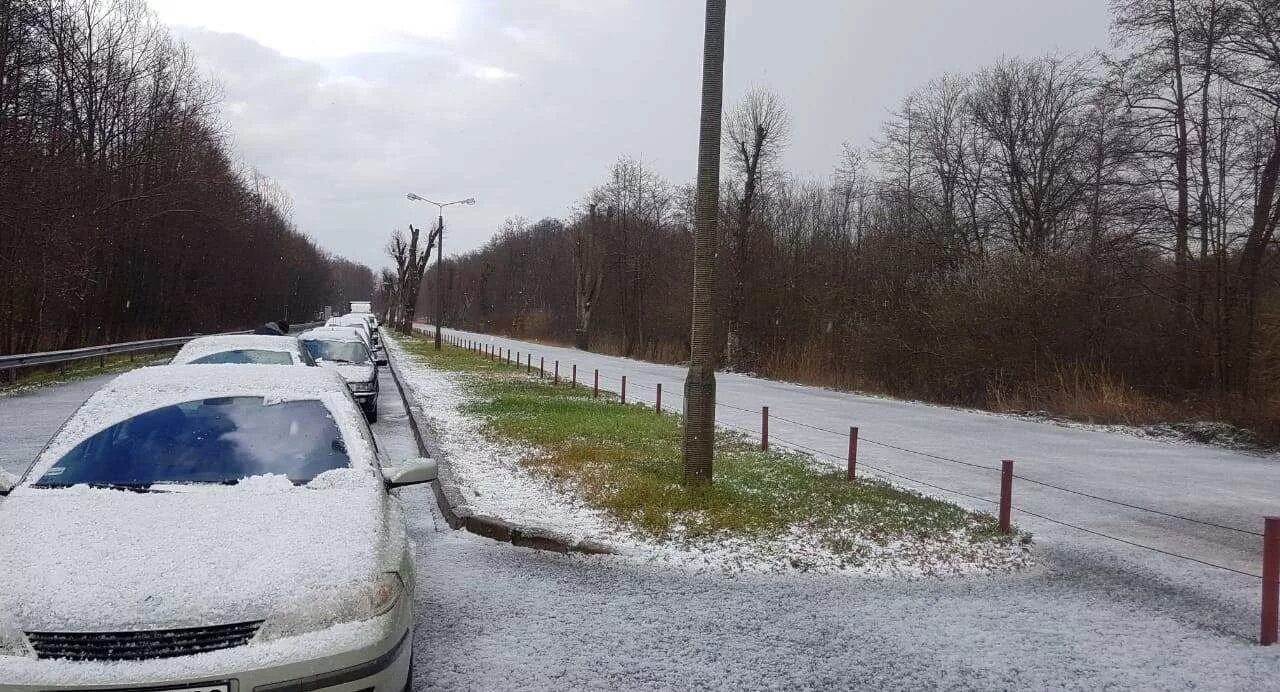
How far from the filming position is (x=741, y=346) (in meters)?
36.2

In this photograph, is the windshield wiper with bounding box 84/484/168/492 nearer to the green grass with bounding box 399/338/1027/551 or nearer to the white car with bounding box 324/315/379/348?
the green grass with bounding box 399/338/1027/551

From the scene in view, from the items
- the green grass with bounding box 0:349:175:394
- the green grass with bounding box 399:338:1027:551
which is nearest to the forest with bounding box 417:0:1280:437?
the green grass with bounding box 399:338:1027:551

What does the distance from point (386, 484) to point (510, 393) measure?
50.1ft

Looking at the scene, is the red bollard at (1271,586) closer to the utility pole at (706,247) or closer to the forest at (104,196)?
the utility pole at (706,247)

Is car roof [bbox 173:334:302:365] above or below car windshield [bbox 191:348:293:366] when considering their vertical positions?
above

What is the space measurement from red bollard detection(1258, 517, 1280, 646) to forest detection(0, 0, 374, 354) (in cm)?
2530

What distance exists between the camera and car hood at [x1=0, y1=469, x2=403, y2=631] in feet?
10.00

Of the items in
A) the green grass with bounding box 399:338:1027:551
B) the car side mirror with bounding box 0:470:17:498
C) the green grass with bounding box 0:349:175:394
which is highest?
the car side mirror with bounding box 0:470:17:498

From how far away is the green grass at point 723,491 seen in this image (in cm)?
748

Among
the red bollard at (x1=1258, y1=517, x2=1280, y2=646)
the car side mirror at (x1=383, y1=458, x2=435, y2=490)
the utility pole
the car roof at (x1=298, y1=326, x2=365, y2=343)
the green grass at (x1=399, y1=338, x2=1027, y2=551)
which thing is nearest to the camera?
the car side mirror at (x1=383, y1=458, x2=435, y2=490)

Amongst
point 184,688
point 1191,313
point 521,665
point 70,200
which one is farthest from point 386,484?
point 70,200

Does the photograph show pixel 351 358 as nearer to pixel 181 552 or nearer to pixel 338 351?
pixel 338 351

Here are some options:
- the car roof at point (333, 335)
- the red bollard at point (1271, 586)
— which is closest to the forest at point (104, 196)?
the car roof at point (333, 335)

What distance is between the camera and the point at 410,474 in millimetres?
4738
